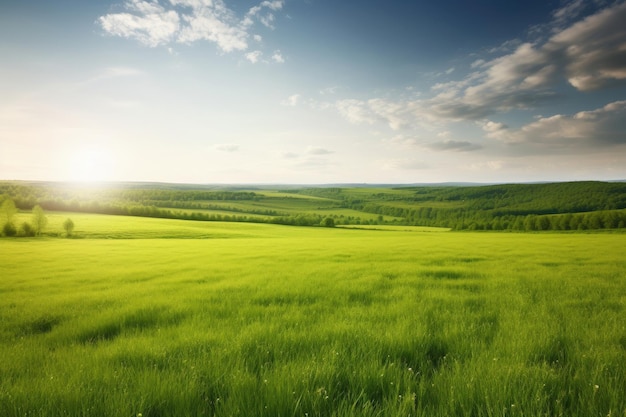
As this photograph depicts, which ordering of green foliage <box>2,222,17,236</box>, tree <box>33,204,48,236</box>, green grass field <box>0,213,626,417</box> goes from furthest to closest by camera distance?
tree <box>33,204,48,236</box> < green foliage <box>2,222,17,236</box> < green grass field <box>0,213,626,417</box>

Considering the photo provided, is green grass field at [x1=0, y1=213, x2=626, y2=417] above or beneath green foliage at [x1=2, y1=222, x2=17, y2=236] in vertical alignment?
above

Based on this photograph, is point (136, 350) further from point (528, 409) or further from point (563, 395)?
point (563, 395)

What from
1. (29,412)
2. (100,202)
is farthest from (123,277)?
(100,202)

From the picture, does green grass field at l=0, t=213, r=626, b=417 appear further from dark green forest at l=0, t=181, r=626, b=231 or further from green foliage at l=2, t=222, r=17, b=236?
dark green forest at l=0, t=181, r=626, b=231

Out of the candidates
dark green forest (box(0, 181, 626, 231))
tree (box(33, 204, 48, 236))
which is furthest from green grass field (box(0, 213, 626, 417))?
dark green forest (box(0, 181, 626, 231))

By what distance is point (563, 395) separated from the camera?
2893 millimetres

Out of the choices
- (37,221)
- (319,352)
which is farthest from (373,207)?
(319,352)

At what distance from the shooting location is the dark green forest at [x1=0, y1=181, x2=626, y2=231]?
284 ft

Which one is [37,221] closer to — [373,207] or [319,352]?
[319,352]

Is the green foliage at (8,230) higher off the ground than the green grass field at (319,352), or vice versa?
the green grass field at (319,352)

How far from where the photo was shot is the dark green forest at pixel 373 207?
86.5 meters

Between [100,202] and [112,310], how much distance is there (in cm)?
10462

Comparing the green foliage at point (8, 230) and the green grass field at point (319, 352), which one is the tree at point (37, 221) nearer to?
the green foliage at point (8, 230)

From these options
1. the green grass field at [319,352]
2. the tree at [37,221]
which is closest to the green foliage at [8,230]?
the tree at [37,221]
